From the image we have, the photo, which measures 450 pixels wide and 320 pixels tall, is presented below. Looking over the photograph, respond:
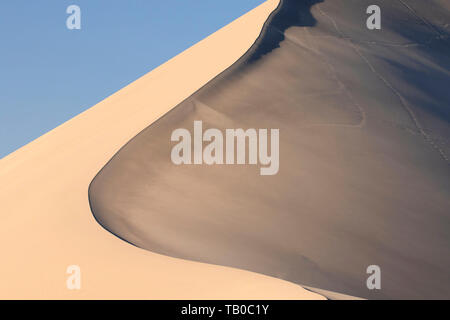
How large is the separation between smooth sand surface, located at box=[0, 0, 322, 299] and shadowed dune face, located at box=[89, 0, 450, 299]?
0.30 m

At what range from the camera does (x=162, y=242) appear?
5969mm

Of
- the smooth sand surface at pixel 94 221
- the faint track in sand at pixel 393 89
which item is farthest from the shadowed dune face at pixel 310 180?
the smooth sand surface at pixel 94 221

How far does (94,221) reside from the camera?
20.7 ft

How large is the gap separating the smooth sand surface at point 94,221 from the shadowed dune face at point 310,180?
0.97 feet

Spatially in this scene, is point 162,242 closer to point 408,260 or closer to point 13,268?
point 13,268

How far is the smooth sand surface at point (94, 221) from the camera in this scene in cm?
496

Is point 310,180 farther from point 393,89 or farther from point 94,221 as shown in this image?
point 393,89

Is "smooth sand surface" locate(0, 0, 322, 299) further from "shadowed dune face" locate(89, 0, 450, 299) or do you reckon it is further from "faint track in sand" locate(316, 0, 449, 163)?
"faint track in sand" locate(316, 0, 449, 163)

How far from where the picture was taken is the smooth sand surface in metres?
4.96

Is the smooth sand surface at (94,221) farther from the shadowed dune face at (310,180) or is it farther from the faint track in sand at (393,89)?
the faint track in sand at (393,89)

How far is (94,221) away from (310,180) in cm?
245

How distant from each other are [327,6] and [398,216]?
19.9 feet

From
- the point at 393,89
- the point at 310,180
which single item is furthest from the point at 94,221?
the point at 393,89
